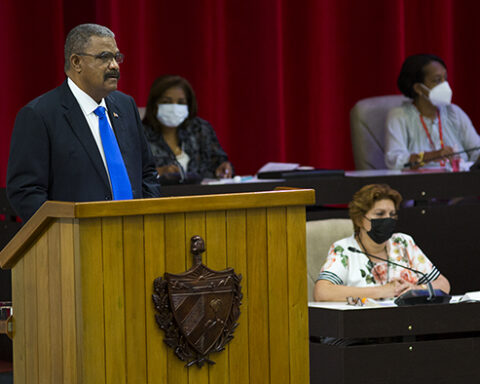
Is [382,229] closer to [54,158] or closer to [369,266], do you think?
[369,266]

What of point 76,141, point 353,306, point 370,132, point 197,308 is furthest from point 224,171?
point 197,308

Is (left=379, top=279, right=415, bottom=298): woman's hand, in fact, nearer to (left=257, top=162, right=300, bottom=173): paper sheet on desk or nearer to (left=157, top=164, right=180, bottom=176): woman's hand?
(left=257, top=162, right=300, bottom=173): paper sheet on desk

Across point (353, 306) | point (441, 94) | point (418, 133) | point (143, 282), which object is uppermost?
point (441, 94)

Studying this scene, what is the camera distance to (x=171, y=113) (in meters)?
4.98

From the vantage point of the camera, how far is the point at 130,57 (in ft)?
19.8

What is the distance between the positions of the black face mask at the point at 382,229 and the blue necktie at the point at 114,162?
1414 millimetres

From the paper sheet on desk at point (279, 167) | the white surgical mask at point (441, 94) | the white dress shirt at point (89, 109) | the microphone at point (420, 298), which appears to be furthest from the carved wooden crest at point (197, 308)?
the white surgical mask at point (441, 94)

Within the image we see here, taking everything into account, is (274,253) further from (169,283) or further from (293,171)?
(293,171)

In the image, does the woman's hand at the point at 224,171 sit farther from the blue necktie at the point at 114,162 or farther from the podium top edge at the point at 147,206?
the podium top edge at the point at 147,206

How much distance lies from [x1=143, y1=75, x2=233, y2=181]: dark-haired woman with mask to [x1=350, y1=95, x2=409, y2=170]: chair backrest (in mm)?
960

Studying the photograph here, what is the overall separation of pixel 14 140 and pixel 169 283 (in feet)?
2.51

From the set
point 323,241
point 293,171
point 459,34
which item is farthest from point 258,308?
point 459,34

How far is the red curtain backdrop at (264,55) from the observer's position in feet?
18.9

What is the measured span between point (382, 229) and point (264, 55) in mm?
2761
